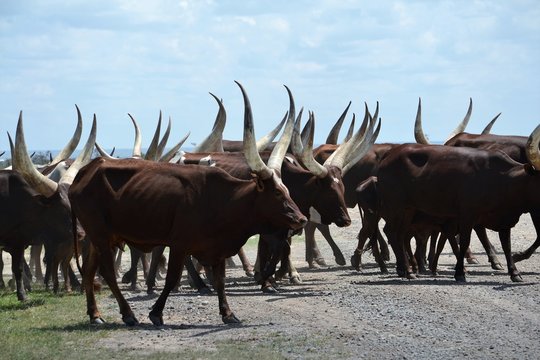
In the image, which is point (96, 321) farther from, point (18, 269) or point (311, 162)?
point (311, 162)

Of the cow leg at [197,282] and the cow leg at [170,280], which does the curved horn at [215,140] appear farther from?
the cow leg at [170,280]

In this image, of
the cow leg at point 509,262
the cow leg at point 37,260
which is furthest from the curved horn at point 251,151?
the cow leg at point 37,260

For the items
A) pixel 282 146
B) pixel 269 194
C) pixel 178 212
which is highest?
pixel 282 146

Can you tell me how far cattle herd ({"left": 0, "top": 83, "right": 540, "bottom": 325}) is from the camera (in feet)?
43.3

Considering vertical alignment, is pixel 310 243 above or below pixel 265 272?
above

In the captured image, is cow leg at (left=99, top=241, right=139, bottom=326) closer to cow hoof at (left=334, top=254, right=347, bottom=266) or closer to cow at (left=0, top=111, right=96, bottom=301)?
cow at (left=0, top=111, right=96, bottom=301)

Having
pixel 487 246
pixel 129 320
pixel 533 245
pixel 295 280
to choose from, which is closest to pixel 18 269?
pixel 129 320

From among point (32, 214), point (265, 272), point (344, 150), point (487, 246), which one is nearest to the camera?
point (265, 272)

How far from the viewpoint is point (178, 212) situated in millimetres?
13094

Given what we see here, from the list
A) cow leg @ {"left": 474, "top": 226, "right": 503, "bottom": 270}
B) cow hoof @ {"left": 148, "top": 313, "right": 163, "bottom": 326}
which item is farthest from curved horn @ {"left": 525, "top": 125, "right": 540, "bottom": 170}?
cow hoof @ {"left": 148, "top": 313, "right": 163, "bottom": 326}

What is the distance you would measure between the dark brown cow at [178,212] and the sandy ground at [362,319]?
688mm

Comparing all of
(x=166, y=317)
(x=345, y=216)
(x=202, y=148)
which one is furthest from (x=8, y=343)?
(x=202, y=148)

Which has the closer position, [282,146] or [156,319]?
[156,319]

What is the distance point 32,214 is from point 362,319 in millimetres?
5421
